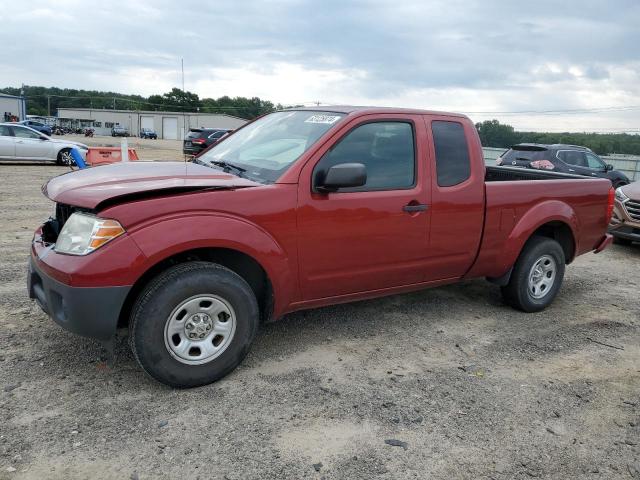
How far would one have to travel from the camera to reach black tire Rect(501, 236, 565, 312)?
4.99 metres

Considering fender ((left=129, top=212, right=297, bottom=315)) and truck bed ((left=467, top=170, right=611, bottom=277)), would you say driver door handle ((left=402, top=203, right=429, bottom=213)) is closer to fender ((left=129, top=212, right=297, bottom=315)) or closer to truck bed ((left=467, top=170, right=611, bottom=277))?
truck bed ((left=467, top=170, right=611, bottom=277))

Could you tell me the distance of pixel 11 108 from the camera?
60.6m

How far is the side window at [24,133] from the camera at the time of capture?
57.8ft

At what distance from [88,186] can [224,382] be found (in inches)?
60.1

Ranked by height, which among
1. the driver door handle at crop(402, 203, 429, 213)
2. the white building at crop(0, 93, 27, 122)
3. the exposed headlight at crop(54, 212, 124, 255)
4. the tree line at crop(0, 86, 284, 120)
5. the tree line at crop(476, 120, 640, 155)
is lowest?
the exposed headlight at crop(54, 212, 124, 255)

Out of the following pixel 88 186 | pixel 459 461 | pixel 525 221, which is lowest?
pixel 459 461

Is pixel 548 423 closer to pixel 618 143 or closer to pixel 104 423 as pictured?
pixel 104 423

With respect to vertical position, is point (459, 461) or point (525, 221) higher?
point (525, 221)

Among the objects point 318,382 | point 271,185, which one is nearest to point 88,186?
point 271,185

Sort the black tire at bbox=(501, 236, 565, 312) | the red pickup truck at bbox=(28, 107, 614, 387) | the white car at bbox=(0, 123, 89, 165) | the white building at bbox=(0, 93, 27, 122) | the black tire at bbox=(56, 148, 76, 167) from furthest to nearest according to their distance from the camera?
the white building at bbox=(0, 93, 27, 122), the black tire at bbox=(56, 148, 76, 167), the white car at bbox=(0, 123, 89, 165), the black tire at bbox=(501, 236, 565, 312), the red pickup truck at bbox=(28, 107, 614, 387)

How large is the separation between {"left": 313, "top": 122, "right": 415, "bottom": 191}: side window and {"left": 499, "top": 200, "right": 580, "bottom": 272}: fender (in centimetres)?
129

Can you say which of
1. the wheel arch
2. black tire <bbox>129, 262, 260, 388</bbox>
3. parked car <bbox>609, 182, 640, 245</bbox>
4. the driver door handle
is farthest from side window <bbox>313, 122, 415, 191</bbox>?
parked car <bbox>609, 182, 640, 245</bbox>

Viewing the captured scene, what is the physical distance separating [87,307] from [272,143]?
1860mm

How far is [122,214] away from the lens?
3.04 m
